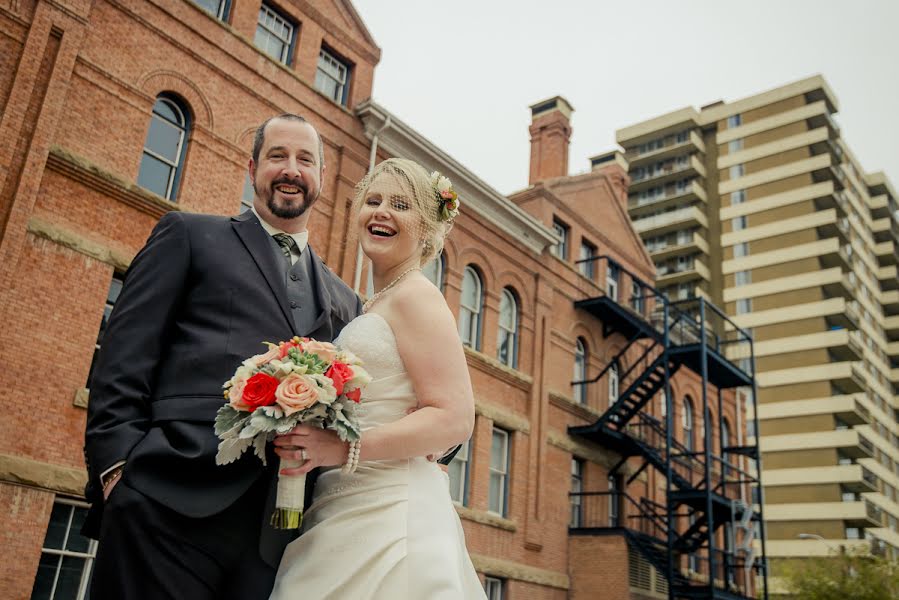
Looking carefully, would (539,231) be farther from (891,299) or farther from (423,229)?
(891,299)

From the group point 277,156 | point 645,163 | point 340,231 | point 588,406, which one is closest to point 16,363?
point 340,231

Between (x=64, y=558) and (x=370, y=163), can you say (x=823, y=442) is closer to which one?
(x=370, y=163)

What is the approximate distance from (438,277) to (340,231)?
353 cm

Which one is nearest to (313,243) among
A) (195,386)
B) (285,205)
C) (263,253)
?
(285,205)

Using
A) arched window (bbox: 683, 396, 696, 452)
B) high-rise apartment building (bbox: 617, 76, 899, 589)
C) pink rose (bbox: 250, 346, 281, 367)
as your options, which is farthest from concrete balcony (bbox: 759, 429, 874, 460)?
pink rose (bbox: 250, 346, 281, 367)

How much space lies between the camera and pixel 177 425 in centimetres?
266

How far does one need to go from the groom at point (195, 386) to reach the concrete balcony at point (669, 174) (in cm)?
6471

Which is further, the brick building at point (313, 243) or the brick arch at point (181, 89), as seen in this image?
the brick arch at point (181, 89)

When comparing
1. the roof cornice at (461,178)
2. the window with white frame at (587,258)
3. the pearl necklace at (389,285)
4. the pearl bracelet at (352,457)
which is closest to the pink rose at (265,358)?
the pearl bracelet at (352,457)

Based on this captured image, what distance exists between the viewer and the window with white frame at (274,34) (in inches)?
598

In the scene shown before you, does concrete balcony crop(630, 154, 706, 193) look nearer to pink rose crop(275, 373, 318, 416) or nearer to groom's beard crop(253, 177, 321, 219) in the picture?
groom's beard crop(253, 177, 321, 219)

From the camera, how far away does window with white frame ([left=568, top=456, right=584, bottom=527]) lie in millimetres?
20266

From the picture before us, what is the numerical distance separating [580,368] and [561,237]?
3.85 m

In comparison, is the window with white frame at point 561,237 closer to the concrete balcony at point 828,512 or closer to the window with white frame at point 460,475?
the window with white frame at point 460,475
